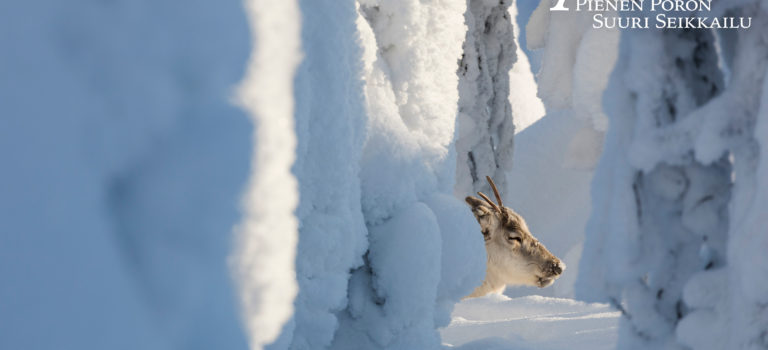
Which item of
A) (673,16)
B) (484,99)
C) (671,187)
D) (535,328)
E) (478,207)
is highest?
(484,99)

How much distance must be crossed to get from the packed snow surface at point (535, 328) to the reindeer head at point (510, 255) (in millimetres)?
756

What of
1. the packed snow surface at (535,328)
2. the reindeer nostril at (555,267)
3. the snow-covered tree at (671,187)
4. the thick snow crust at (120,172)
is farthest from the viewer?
the reindeer nostril at (555,267)

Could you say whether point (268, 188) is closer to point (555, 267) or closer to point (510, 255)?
point (510, 255)

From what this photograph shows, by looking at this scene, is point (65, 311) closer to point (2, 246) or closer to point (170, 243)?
point (2, 246)

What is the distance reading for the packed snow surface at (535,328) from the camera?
292cm

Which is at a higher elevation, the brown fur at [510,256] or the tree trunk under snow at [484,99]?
the tree trunk under snow at [484,99]

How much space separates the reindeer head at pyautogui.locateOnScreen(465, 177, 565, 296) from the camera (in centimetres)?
568

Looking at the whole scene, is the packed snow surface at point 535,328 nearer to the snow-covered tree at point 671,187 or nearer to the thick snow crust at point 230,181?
the thick snow crust at point 230,181

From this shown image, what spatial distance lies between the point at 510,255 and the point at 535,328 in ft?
7.99

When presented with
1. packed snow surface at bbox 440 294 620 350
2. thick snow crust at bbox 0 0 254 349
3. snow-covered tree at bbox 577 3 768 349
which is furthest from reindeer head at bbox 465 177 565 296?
thick snow crust at bbox 0 0 254 349

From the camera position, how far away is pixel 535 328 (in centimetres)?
332

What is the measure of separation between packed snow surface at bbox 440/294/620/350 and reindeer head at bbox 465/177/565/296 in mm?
756

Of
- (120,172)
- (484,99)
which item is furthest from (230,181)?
(484,99)

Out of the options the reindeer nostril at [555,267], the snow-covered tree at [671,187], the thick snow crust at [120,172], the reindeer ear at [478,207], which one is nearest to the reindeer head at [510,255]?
the reindeer nostril at [555,267]
